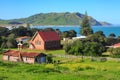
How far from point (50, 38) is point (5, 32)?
100 ft

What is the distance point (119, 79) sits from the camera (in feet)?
90.8

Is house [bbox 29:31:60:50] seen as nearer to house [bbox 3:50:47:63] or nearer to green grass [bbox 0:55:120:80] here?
house [bbox 3:50:47:63]

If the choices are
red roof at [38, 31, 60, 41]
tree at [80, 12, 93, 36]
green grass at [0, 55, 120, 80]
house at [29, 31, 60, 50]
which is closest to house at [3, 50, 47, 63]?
green grass at [0, 55, 120, 80]

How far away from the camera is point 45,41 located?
69.0 metres

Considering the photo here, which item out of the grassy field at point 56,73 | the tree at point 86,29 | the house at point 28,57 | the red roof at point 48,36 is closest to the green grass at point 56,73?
the grassy field at point 56,73

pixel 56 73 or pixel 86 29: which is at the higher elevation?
pixel 86 29

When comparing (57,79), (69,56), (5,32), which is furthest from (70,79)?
(5,32)

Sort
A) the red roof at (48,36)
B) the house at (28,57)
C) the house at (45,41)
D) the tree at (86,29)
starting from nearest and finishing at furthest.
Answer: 1. the house at (28,57)
2. the house at (45,41)
3. the red roof at (48,36)
4. the tree at (86,29)

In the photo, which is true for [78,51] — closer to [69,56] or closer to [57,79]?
[69,56]

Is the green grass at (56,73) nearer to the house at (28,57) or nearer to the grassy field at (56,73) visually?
the grassy field at (56,73)

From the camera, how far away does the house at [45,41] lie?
228ft

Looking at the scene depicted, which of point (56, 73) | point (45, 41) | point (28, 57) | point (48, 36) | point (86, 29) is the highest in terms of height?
point (86, 29)

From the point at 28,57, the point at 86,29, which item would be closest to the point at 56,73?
the point at 28,57

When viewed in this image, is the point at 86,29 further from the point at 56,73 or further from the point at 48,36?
the point at 56,73
